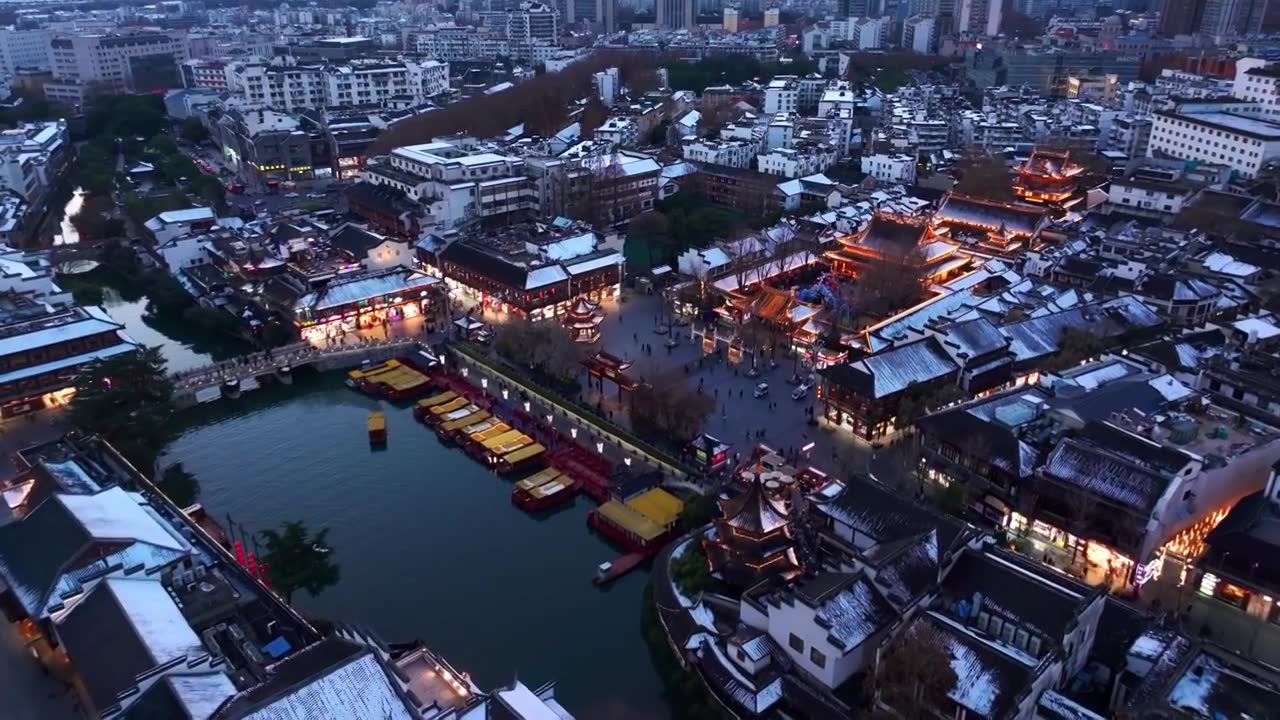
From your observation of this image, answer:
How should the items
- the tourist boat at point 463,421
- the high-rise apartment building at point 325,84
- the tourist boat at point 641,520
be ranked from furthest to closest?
1. the high-rise apartment building at point 325,84
2. the tourist boat at point 463,421
3. the tourist boat at point 641,520

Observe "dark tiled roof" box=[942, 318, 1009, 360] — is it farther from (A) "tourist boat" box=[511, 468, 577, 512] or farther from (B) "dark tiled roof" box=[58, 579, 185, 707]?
(B) "dark tiled roof" box=[58, 579, 185, 707]

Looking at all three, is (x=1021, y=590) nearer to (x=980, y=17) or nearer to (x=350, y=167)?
(x=350, y=167)

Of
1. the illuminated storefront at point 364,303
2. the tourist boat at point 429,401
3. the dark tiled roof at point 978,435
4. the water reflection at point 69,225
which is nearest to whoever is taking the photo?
the dark tiled roof at point 978,435

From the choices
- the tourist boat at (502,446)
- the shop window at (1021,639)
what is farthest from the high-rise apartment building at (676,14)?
the shop window at (1021,639)

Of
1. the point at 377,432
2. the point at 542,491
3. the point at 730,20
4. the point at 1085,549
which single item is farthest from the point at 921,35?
the point at 542,491

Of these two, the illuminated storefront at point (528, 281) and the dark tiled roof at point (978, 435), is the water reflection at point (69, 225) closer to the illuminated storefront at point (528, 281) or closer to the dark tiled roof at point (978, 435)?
the illuminated storefront at point (528, 281)

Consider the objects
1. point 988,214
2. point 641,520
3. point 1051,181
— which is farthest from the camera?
point 1051,181

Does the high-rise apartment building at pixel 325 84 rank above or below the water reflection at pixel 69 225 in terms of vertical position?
above
